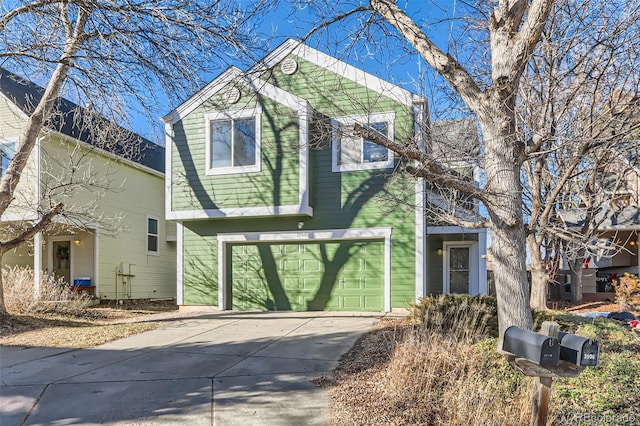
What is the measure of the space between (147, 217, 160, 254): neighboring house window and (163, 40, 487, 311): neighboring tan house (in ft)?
18.6

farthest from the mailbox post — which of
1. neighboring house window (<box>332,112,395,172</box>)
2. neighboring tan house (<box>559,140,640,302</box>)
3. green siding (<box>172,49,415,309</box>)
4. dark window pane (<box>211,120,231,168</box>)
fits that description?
neighboring tan house (<box>559,140,640,302</box>)

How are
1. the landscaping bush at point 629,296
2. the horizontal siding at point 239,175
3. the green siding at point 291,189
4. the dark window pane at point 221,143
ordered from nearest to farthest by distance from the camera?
the green siding at point 291,189
the horizontal siding at point 239,175
the dark window pane at point 221,143
the landscaping bush at point 629,296

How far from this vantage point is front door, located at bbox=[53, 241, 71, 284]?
1583cm

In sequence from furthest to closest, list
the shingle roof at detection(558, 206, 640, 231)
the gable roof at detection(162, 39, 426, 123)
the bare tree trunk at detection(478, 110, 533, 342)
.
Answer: the shingle roof at detection(558, 206, 640, 231), the gable roof at detection(162, 39, 426, 123), the bare tree trunk at detection(478, 110, 533, 342)

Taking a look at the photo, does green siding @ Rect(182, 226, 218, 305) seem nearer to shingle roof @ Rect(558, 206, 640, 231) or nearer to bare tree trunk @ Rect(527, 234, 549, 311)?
bare tree trunk @ Rect(527, 234, 549, 311)

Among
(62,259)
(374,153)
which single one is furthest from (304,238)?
(62,259)

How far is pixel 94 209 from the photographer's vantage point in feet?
41.0

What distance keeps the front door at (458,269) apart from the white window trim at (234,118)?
280 inches

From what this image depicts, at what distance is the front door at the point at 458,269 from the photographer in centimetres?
1384

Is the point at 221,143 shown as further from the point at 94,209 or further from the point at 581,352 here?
the point at 581,352

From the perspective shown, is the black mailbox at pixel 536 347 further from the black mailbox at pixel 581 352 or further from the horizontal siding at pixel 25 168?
the horizontal siding at pixel 25 168

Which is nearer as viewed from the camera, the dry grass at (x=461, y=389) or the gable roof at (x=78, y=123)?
the dry grass at (x=461, y=389)

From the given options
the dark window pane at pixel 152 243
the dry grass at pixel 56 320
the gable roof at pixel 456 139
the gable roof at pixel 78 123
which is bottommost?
the dry grass at pixel 56 320

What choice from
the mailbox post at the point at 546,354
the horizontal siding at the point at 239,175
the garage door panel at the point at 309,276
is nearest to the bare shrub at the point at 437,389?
the mailbox post at the point at 546,354
